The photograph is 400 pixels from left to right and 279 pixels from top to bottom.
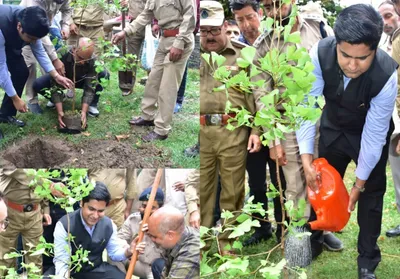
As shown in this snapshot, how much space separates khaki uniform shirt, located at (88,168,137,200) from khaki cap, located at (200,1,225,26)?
4.07 ft

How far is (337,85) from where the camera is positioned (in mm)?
3287

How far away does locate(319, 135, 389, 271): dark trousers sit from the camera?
3.49 metres

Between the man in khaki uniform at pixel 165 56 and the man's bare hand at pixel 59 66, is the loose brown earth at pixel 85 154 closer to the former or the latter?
the man in khaki uniform at pixel 165 56

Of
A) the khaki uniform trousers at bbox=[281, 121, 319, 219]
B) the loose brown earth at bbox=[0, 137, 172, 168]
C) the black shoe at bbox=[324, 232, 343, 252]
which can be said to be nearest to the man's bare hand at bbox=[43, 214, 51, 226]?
the loose brown earth at bbox=[0, 137, 172, 168]

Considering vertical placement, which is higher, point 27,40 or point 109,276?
point 27,40

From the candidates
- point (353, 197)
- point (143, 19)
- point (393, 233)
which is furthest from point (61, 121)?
point (393, 233)

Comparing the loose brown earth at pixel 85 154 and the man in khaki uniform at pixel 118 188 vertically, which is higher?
the man in khaki uniform at pixel 118 188

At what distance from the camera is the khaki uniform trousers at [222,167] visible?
3695 mm

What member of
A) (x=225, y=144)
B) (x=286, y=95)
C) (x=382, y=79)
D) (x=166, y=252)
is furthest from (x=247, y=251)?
(x=286, y=95)

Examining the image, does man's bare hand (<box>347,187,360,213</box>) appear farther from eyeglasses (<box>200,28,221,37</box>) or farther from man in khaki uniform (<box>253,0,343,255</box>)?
eyeglasses (<box>200,28,221,37</box>)

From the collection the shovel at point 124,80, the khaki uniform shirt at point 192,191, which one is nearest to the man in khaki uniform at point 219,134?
the shovel at point 124,80

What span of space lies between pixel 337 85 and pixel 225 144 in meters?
0.72

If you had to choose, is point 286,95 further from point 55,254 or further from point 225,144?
point 225,144

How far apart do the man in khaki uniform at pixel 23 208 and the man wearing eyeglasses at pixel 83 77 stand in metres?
1.29
